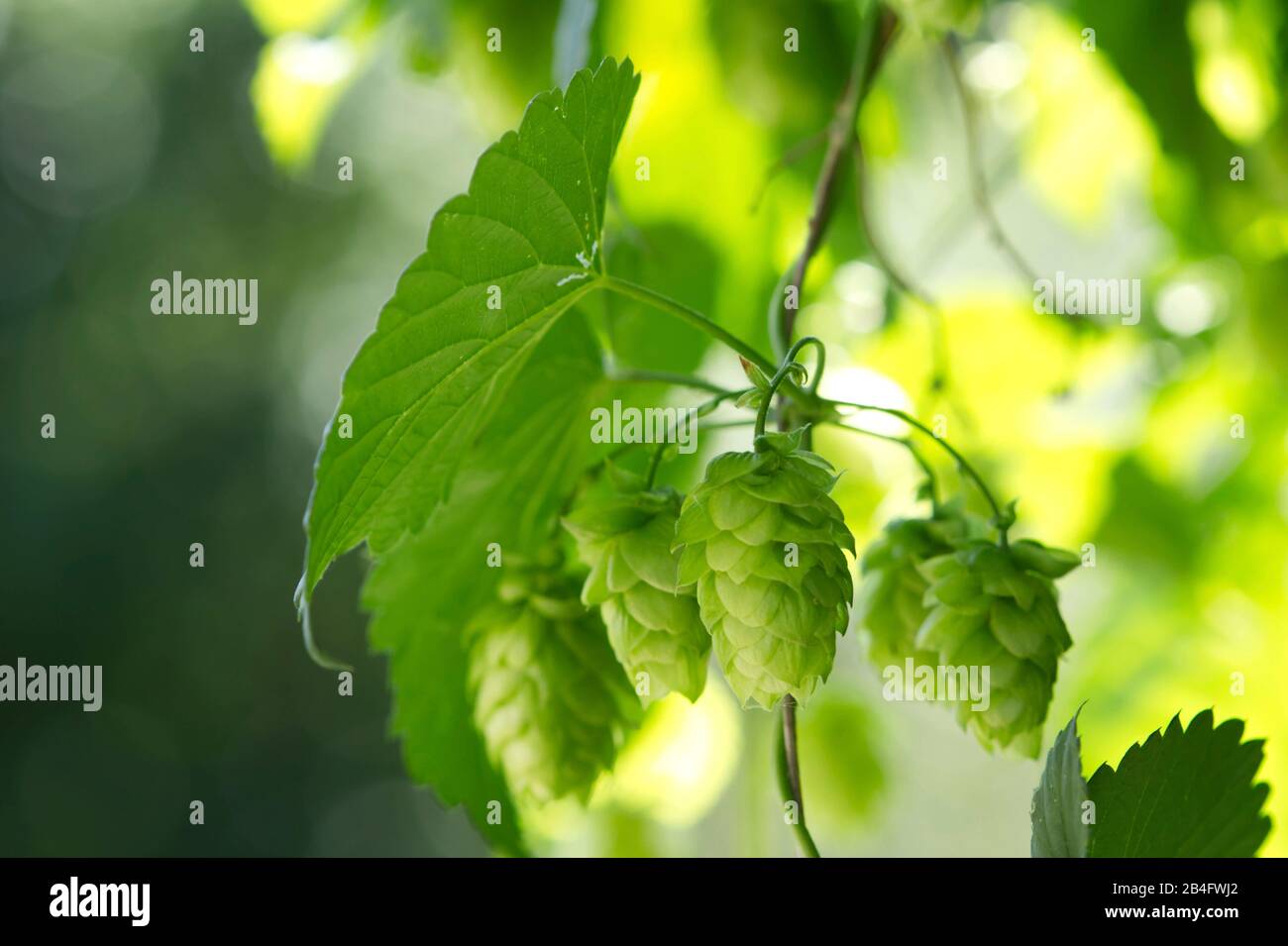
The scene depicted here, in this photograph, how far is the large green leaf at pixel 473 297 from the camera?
0.97 ft

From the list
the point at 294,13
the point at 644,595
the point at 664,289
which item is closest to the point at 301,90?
the point at 294,13

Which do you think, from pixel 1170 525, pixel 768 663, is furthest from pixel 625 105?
pixel 1170 525

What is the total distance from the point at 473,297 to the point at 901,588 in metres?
0.16

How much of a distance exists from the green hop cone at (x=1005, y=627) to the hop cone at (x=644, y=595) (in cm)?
7

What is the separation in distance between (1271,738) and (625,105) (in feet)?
2.24

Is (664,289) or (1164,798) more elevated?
(664,289)

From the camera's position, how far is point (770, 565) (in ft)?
0.91

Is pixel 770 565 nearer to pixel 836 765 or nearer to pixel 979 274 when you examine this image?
pixel 836 765

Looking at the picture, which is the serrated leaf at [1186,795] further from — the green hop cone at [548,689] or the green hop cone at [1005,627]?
the green hop cone at [548,689]

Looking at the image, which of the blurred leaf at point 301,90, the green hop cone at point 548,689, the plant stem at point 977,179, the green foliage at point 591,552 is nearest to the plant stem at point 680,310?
the green foliage at point 591,552

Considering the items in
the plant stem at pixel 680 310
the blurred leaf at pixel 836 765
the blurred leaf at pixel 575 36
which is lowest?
the blurred leaf at pixel 836 765

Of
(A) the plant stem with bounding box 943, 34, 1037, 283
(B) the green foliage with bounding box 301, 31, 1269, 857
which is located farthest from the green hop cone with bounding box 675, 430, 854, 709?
(A) the plant stem with bounding box 943, 34, 1037, 283
